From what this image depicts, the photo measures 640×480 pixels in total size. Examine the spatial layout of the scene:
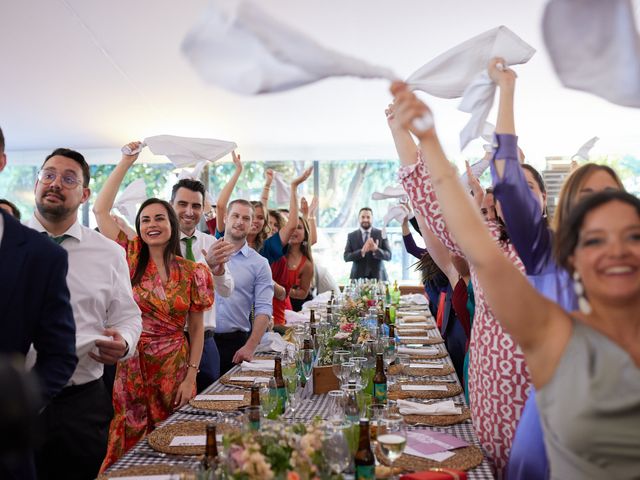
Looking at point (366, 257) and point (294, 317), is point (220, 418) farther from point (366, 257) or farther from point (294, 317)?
point (366, 257)

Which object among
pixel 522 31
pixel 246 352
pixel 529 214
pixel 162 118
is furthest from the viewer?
pixel 162 118

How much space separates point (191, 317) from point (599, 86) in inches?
85.4

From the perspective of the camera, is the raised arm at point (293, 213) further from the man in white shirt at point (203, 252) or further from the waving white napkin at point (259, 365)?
the waving white napkin at point (259, 365)

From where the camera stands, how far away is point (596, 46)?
151cm

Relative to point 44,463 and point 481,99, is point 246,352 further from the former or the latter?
point 481,99

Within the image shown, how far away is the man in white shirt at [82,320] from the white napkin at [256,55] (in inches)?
50.8

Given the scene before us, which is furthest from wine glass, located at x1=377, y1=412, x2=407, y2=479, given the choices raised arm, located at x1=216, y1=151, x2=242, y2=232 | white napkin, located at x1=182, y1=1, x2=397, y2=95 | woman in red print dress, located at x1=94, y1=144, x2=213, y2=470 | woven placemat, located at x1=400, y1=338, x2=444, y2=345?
raised arm, located at x1=216, y1=151, x2=242, y2=232

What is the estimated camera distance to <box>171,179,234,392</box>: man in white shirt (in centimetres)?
335

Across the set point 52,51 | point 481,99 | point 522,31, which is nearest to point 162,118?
point 52,51

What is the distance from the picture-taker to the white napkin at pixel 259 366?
296cm

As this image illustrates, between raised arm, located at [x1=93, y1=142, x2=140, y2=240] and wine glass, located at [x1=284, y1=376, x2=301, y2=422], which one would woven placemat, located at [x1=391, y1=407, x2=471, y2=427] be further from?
raised arm, located at [x1=93, y1=142, x2=140, y2=240]

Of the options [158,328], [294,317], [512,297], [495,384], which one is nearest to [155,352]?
[158,328]

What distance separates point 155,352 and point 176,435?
101cm

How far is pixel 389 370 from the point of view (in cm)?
293
